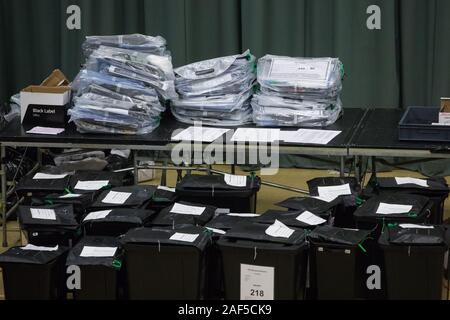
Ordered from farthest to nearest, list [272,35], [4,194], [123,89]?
[272,35], [4,194], [123,89]

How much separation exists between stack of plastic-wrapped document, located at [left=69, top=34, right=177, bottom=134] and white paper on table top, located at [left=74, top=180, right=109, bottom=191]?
0.50 m

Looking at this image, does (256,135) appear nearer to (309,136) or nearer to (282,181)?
(309,136)

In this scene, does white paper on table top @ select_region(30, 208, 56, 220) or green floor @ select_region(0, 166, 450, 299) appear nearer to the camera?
white paper on table top @ select_region(30, 208, 56, 220)

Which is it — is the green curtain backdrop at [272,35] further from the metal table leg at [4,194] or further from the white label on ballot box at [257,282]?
the white label on ballot box at [257,282]

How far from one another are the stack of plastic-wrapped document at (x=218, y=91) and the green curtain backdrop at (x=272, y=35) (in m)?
1.33

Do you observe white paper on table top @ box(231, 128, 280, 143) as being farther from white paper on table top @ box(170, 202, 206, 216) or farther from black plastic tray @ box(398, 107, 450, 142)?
white paper on table top @ box(170, 202, 206, 216)

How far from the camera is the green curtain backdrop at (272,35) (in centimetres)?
550

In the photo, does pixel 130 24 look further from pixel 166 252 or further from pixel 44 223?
pixel 166 252

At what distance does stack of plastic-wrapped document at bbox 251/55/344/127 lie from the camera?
4.27 meters

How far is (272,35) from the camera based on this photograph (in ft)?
18.8

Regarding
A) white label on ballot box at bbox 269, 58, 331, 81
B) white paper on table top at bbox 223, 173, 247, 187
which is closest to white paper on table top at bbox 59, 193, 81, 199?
white paper on table top at bbox 223, 173, 247, 187

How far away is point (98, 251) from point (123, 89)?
1378mm

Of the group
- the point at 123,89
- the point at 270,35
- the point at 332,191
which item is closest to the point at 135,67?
the point at 123,89
